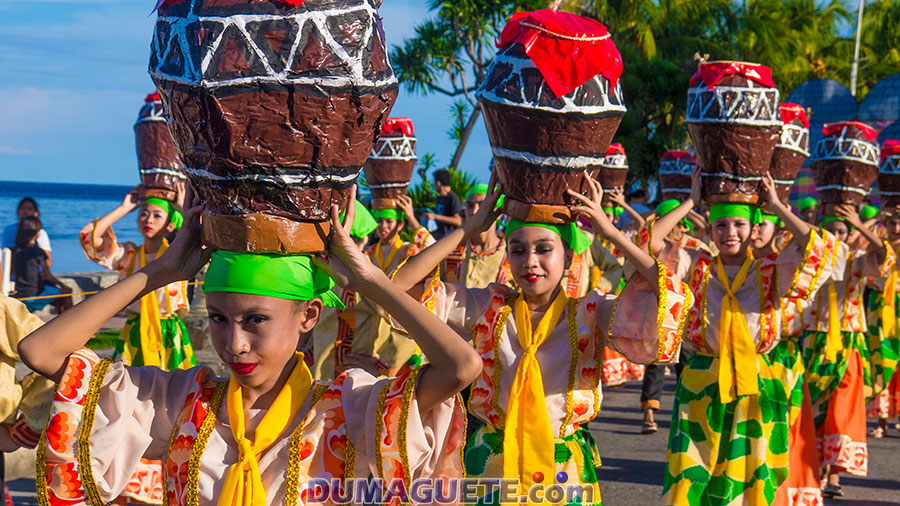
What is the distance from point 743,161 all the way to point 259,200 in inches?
133

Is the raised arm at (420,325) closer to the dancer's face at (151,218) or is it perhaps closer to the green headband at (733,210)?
the green headband at (733,210)

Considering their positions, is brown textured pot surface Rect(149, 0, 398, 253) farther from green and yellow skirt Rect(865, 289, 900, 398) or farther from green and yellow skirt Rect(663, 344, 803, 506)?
green and yellow skirt Rect(865, 289, 900, 398)

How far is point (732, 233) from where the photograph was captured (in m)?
5.38

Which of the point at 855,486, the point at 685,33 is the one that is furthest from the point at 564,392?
the point at 685,33

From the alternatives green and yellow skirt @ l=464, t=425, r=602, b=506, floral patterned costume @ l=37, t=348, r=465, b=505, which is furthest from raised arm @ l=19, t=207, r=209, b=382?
green and yellow skirt @ l=464, t=425, r=602, b=506

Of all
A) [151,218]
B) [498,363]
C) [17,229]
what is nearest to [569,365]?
[498,363]

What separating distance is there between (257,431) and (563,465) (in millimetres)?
1558

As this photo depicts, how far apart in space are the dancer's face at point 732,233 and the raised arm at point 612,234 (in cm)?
174

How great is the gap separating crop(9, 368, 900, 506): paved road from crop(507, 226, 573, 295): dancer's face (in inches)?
119

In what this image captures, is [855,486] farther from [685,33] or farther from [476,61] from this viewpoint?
[685,33]

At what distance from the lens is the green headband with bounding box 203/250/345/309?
8.37ft

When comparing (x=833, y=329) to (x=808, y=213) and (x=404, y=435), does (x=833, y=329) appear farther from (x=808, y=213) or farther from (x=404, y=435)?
(x=404, y=435)

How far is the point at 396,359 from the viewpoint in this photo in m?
7.13

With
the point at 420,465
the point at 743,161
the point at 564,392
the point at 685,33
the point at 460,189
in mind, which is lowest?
the point at 420,465
